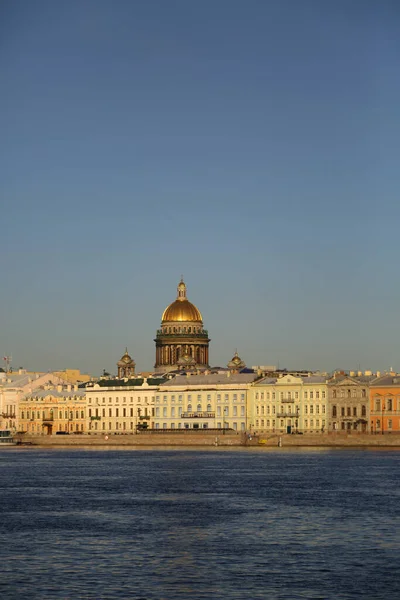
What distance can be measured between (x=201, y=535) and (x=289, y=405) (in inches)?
3202

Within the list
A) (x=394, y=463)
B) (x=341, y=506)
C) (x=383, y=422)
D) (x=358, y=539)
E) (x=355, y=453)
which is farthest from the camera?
(x=383, y=422)

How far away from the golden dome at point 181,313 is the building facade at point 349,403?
37.1 m

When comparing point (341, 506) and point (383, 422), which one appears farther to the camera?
point (383, 422)

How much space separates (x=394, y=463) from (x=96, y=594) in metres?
52.2

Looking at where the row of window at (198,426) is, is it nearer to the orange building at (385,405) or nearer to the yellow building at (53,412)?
the yellow building at (53,412)

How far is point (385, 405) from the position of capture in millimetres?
109750

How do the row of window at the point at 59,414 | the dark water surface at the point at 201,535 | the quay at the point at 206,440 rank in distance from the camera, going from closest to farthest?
the dark water surface at the point at 201,535 → the quay at the point at 206,440 → the row of window at the point at 59,414

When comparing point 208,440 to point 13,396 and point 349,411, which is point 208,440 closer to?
point 349,411

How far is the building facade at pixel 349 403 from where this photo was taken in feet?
366

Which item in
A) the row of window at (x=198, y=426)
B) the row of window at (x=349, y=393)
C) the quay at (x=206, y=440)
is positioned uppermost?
the row of window at (x=349, y=393)

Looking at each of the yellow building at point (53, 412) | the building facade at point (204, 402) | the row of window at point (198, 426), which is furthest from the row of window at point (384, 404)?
the yellow building at point (53, 412)

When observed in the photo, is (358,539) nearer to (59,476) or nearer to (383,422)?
(59,476)

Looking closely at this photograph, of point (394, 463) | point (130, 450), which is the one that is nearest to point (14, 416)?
point (130, 450)

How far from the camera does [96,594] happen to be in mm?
28234
